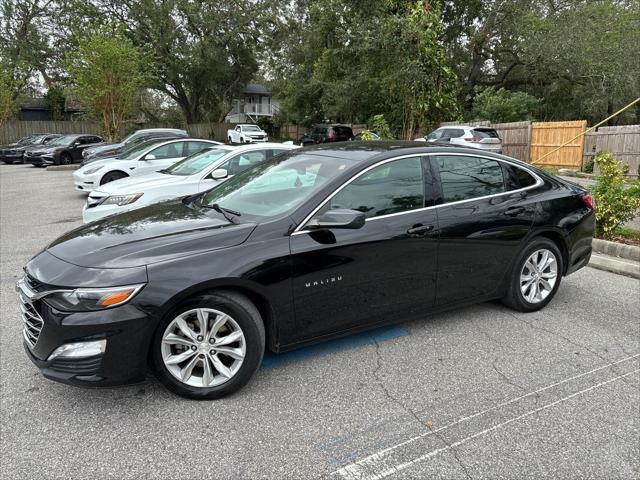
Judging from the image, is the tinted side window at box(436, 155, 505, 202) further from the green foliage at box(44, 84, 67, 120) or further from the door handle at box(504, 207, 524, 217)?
the green foliage at box(44, 84, 67, 120)

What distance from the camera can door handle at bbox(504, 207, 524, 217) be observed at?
14.1 feet

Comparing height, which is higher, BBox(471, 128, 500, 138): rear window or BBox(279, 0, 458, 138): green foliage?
BBox(279, 0, 458, 138): green foliage

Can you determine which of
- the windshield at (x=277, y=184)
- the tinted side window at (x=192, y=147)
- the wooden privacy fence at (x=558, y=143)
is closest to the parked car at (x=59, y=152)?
the tinted side window at (x=192, y=147)

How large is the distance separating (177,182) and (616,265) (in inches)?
248

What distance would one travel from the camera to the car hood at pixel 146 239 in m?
2.99

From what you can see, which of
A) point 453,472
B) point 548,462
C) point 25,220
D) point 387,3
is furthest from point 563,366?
point 387,3

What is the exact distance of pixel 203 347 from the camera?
3059 millimetres

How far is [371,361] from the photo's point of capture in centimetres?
366

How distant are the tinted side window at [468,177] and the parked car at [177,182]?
3.42m

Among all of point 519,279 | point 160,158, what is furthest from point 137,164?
point 519,279

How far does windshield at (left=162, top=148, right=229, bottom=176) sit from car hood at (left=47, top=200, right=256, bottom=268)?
15.9 ft

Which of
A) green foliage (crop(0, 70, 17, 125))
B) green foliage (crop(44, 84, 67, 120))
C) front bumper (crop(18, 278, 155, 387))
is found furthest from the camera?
green foliage (crop(44, 84, 67, 120))

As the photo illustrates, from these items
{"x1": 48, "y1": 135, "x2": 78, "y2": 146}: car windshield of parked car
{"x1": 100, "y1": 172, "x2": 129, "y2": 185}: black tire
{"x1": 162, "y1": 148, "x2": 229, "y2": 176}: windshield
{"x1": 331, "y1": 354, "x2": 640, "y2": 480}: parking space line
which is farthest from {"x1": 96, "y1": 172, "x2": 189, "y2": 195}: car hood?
{"x1": 48, "y1": 135, "x2": 78, "y2": 146}: car windshield of parked car

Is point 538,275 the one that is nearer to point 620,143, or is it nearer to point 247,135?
point 620,143
